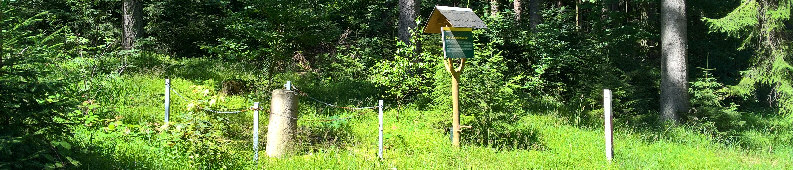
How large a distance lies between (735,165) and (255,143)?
699 centimetres

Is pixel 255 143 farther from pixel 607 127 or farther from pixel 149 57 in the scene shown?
pixel 149 57

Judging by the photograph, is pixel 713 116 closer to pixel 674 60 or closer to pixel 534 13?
pixel 674 60

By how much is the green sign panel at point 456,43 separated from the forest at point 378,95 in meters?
0.40

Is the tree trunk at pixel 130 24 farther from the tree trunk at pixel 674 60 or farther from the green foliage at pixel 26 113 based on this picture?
the tree trunk at pixel 674 60

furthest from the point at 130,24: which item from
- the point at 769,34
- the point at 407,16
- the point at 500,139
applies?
the point at 769,34

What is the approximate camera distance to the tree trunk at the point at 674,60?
41.1 feet

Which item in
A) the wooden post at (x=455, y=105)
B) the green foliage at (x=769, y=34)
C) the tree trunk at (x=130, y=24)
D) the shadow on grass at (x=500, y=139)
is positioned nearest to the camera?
the wooden post at (x=455, y=105)

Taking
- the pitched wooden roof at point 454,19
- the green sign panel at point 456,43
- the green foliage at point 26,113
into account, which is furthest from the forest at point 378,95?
the pitched wooden roof at point 454,19

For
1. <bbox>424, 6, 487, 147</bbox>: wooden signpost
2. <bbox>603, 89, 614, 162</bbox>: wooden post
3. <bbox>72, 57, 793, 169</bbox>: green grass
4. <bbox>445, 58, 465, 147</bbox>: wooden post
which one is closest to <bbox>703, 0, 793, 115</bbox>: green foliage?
<bbox>72, 57, 793, 169</bbox>: green grass

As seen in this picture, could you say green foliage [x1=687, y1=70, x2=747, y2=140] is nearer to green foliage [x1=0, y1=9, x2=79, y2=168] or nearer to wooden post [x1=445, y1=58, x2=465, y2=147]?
wooden post [x1=445, y1=58, x2=465, y2=147]

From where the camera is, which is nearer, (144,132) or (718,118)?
(144,132)

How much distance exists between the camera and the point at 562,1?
953 inches

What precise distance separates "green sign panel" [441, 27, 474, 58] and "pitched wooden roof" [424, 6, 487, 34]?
0.39 ft

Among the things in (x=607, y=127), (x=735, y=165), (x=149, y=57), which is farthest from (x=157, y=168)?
(x=149, y=57)
